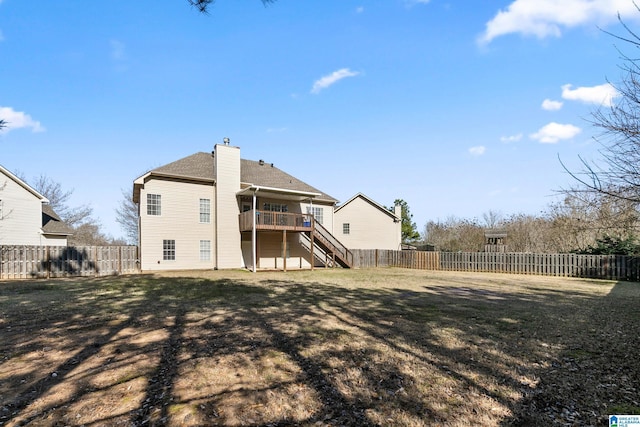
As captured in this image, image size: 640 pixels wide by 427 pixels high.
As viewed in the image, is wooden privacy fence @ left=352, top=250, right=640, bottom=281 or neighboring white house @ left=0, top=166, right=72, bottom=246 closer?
wooden privacy fence @ left=352, top=250, right=640, bottom=281

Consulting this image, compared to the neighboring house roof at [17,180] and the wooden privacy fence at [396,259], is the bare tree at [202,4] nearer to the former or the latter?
the wooden privacy fence at [396,259]

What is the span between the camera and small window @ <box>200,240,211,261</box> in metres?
19.0

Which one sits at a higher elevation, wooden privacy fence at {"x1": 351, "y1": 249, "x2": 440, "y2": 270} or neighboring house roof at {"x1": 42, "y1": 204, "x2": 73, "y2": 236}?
neighboring house roof at {"x1": 42, "y1": 204, "x2": 73, "y2": 236}

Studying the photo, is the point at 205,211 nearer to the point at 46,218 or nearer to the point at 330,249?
the point at 330,249

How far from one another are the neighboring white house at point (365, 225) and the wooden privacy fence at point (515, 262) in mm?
2123

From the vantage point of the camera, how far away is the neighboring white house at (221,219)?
57.9 ft

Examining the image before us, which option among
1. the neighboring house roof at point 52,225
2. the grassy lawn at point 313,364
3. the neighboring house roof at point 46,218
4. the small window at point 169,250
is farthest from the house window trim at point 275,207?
the neighboring house roof at point 52,225

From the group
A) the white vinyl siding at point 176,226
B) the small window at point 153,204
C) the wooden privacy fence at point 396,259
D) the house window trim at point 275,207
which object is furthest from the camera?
the wooden privacy fence at point 396,259

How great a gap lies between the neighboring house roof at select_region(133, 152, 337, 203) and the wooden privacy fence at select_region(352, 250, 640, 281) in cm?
609

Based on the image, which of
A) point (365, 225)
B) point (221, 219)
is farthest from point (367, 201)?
point (221, 219)

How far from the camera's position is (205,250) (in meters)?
19.2

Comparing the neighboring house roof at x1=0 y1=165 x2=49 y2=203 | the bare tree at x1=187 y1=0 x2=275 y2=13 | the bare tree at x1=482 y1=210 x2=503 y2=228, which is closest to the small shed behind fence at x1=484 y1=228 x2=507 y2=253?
the bare tree at x1=482 y1=210 x2=503 y2=228

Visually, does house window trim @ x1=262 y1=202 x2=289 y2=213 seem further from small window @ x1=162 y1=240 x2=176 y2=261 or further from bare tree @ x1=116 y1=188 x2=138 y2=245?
bare tree @ x1=116 y1=188 x2=138 y2=245

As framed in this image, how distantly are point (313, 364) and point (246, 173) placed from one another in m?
19.0
